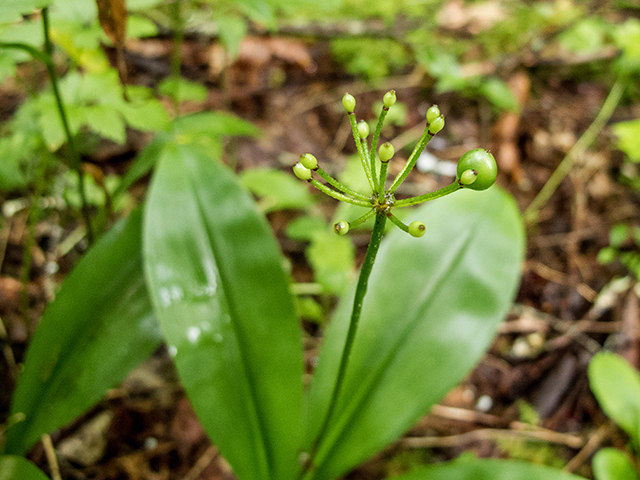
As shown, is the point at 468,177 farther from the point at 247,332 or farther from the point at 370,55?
the point at 370,55

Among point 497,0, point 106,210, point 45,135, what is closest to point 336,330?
point 106,210

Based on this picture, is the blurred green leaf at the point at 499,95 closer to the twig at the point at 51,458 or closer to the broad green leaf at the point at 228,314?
the broad green leaf at the point at 228,314

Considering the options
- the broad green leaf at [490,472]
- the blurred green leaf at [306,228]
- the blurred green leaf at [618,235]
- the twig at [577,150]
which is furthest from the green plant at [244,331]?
the blurred green leaf at [618,235]

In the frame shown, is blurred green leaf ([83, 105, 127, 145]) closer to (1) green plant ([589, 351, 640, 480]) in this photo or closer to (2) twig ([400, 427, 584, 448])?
(2) twig ([400, 427, 584, 448])

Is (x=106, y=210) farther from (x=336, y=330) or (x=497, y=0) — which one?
(x=497, y=0)

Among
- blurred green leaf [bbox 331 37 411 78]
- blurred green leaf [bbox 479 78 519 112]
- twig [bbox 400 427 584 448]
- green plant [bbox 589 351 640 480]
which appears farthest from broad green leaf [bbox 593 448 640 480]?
blurred green leaf [bbox 331 37 411 78]
